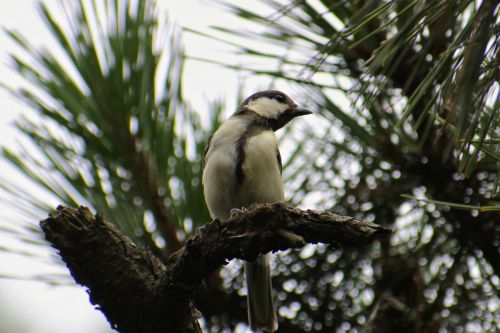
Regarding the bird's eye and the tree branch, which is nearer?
the tree branch

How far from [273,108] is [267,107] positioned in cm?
4

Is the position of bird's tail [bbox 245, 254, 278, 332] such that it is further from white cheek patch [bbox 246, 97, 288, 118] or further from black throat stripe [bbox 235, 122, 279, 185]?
white cheek patch [bbox 246, 97, 288, 118]

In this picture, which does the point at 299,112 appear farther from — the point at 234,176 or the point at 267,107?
the point at 234,176

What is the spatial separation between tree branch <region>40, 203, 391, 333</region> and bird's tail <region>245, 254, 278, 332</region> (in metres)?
0.48

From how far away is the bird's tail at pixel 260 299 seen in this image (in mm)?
2557

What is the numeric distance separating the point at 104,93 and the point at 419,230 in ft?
4.58

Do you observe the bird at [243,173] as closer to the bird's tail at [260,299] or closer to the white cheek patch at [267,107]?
the bird's tail at [260,299]

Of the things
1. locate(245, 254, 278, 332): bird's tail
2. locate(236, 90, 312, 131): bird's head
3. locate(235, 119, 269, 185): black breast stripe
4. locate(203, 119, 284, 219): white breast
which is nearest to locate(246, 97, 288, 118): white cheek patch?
locate(236, 90, 312, 131): bird's head

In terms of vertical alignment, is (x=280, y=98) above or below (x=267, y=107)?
above

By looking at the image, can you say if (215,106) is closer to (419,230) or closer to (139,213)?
(139,213)

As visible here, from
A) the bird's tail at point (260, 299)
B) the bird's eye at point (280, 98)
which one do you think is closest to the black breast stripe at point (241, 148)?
the bird's tail at point (260, 299)

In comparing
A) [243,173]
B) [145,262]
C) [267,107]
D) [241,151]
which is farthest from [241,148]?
[145,262]

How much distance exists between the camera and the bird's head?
3.68 meters

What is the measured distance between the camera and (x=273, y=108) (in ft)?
12.6
